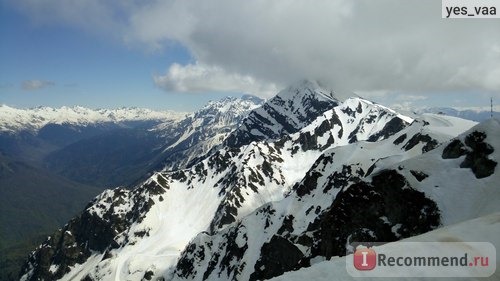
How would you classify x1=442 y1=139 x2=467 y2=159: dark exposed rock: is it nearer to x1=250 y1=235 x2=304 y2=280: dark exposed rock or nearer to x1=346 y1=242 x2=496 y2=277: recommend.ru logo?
x1=346 y1=242 x2=496 y2=277: recommend.ru logo

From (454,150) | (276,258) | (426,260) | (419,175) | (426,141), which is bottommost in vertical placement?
(426,260)

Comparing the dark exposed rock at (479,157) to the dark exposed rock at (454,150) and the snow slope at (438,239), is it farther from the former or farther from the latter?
the snow slope at (438,239)

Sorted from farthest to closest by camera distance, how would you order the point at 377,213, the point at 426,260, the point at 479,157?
the point at 377,213, the point at 479,157, the point at 426,260

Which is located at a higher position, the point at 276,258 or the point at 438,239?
the point at 276,258

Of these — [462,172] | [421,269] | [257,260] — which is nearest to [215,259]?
[257,260]

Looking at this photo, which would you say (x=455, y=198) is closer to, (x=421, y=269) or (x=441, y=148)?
(x=441, y=148)

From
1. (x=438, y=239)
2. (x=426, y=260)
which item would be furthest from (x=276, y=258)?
(x=426, y=260)

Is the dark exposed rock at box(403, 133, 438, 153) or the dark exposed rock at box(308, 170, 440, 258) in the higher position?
the dark exposed rock at box(403, 133, 438, 153)

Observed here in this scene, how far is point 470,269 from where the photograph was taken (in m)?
26.3

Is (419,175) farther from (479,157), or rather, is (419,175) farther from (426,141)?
(426,141)

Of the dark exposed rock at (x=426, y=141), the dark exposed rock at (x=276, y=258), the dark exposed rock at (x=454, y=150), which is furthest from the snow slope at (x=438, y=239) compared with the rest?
the dark exposed rock at (x=426, y=141)

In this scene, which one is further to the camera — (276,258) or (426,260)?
(276,258)

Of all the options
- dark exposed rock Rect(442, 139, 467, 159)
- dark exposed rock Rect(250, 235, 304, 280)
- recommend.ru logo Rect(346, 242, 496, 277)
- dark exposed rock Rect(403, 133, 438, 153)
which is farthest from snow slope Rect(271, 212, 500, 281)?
dark exposed rock Rect(403, 133, 438, 153)

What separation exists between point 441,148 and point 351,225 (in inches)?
915
